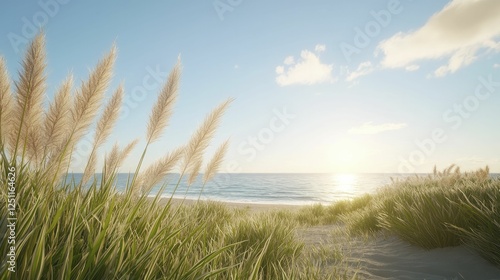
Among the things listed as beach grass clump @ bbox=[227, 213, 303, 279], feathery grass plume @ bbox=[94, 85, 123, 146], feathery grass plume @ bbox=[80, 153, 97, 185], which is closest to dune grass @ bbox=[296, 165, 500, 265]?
beach grass clump @ bbox=[227, 213, 303, 279]

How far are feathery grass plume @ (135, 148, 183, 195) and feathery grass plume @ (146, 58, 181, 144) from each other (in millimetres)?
520

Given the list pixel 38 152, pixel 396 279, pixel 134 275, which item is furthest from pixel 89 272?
pixel 396 279

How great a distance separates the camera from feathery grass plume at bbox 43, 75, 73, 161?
2.49 m

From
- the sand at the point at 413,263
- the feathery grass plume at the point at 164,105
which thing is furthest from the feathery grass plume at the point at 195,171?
the sand at the point at 413,263

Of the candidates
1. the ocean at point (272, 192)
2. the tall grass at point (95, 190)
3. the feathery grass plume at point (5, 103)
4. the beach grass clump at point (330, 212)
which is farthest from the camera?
the ocean at point (272, 192)

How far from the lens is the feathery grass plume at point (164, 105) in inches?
108

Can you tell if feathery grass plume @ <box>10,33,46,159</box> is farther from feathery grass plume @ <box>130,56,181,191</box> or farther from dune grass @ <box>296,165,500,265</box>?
dune grass @ <box>296,165,500,265</box>

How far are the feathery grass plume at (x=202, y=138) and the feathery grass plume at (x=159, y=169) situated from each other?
7.7 inches

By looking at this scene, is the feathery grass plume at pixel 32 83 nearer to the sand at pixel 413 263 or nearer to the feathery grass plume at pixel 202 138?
the feathery grass plume at pixel 202 138

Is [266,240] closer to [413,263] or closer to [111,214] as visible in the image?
[413,263]

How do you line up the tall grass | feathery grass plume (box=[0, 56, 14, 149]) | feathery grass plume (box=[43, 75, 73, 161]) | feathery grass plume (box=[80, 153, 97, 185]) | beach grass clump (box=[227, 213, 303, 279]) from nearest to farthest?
1. the tall grass
2. feathery grass plume (box=[0, 56, 14, 149])
3. feathery grass plume (box=[43, 75, 73, 161])
4. feathery grass plume (box=[80, 153, 97, 185])
5. beach grass clump (box=[227, 213, 303, 279])

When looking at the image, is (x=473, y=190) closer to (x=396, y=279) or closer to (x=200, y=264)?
(x=396, y=279)

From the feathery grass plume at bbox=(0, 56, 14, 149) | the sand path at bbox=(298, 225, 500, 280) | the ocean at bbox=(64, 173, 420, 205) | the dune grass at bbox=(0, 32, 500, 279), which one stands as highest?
the feathery grass plume at bbox=(0, 56, 14, 149)

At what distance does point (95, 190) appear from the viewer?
2.38 meters
